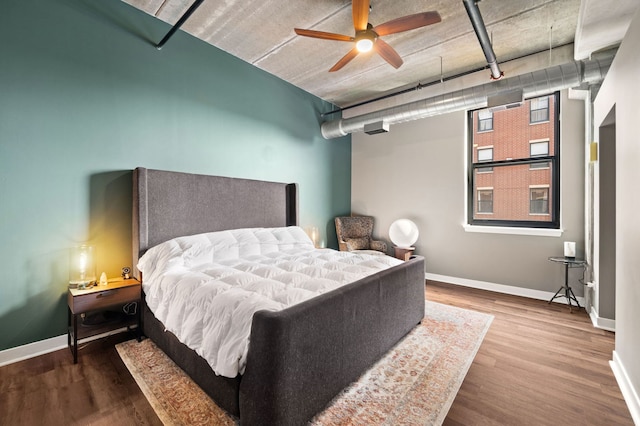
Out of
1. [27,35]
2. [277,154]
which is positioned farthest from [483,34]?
[27,35]

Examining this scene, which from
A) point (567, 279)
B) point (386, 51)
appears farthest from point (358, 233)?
point (386, 51)

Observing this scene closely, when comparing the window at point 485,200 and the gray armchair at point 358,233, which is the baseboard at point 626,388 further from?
the gray armchair at point 358,233

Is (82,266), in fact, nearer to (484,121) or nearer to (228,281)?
(228,281)

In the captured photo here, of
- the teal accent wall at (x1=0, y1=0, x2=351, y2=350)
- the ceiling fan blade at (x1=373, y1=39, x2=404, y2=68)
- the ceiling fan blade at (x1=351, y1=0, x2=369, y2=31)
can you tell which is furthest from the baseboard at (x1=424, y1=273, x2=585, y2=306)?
the teal accent wall at (x1=0, y1=0, x2=351, y2=350)

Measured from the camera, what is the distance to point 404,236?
4352 mm

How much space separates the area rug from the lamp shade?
6.05 feet

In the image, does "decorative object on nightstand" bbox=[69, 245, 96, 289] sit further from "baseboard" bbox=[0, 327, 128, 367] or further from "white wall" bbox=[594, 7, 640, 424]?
"white wall" bbox=[594, 7, 640, 424]

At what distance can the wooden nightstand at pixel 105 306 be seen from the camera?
216cm

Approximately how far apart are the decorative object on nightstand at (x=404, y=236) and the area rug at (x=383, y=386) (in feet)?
5.93

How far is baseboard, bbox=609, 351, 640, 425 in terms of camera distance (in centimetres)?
158

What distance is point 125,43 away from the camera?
2709 millimetres

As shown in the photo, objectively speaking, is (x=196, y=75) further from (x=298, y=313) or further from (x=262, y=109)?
(x=298, y=313)

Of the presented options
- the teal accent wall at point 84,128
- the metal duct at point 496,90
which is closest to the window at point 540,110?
the metal duct at point 496,90

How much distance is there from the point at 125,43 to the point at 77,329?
105 inches
